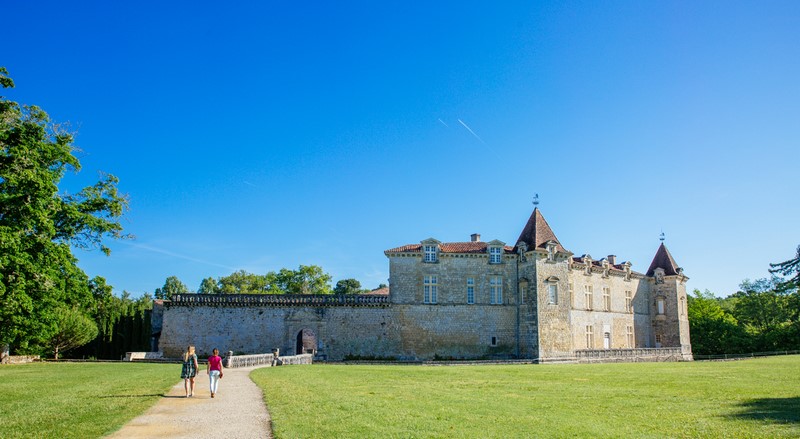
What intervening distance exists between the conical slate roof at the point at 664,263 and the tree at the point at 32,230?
46.9 m

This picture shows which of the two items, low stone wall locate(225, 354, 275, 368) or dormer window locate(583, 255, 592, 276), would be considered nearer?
low stone wall locate(225, 354, 275, 368)

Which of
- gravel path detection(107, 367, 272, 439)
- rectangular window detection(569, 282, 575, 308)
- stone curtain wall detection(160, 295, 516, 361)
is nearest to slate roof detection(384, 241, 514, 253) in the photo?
stone curtain wall detection(160, 295, 516, 361)

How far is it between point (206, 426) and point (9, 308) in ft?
53.4

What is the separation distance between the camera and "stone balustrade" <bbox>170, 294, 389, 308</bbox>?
133 feet

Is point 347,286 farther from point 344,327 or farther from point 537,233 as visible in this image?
point 537,233

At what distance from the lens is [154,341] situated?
48875mm

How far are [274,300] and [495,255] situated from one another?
16.6 metres

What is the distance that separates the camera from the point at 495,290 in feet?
137

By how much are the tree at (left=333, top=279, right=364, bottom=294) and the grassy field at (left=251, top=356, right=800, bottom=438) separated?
61.6 m

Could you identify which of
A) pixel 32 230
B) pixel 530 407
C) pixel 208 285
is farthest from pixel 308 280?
pixel 530 407

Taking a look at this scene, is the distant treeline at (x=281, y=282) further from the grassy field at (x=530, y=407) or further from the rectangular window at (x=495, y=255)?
the grassy field at (x=530, y=407)

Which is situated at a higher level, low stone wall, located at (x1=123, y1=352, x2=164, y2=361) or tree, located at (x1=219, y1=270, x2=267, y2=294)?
tree, located at (x1=219, y1=270, x2=267, y2=294)

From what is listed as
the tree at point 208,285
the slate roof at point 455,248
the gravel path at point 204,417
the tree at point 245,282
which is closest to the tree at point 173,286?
the tree at point 208,285

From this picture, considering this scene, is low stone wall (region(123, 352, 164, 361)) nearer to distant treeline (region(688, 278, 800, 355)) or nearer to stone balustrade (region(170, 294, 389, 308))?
stone balustrade (region(170, 294, 389, 308))
